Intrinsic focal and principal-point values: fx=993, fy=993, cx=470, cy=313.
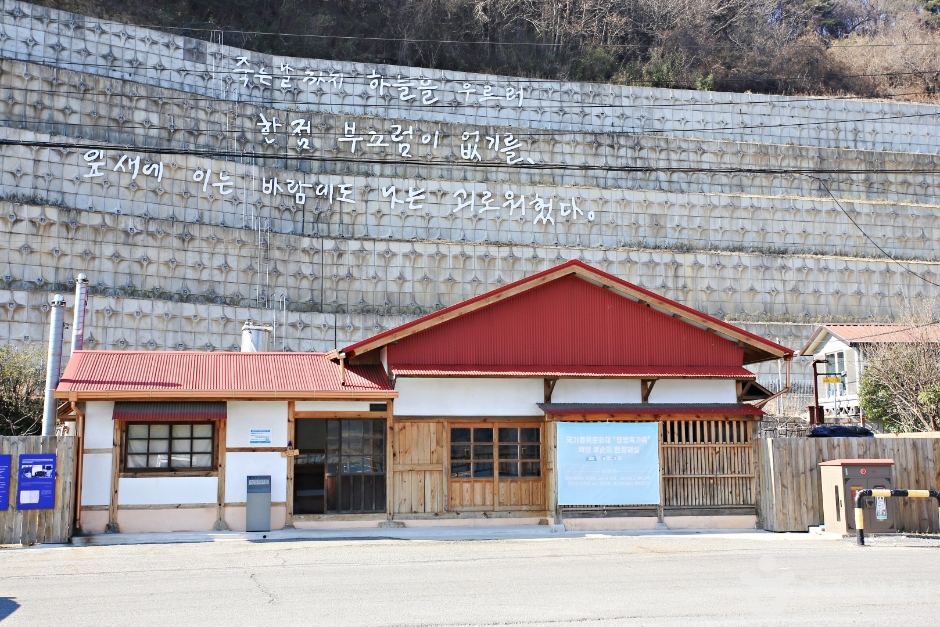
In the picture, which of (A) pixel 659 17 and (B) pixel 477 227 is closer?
(B) pixel 477 227

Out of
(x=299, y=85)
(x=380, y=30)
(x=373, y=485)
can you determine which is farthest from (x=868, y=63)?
(x=373, y=485)

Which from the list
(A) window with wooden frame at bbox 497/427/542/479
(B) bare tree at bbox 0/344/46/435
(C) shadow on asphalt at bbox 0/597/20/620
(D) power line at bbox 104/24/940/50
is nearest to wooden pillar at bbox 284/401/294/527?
(A) window with wooden frame at bbox 497/427/542/479

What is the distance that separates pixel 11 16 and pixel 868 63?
4270cm

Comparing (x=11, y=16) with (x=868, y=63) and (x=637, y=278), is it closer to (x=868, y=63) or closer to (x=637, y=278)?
(x=637, y=278)

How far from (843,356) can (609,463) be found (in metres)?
20.6

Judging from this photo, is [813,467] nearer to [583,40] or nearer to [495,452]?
[495,452]

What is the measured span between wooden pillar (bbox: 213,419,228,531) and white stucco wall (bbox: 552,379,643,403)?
268 inches

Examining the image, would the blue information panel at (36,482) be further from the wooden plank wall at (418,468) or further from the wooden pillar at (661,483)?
the wooden pillar at (661,483)

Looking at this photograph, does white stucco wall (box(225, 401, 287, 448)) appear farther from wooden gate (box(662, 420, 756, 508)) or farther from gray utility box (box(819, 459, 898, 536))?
gray utility box (box(819, 459, 898, 536))

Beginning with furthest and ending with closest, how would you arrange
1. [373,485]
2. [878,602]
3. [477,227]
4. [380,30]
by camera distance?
[380,30] → [477,227] → [373,485] → [878,602]

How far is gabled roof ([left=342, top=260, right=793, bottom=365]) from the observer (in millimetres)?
20234

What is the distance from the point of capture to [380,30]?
4806 cm

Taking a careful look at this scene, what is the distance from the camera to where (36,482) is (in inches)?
699

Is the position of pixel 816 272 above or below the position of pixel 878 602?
above
